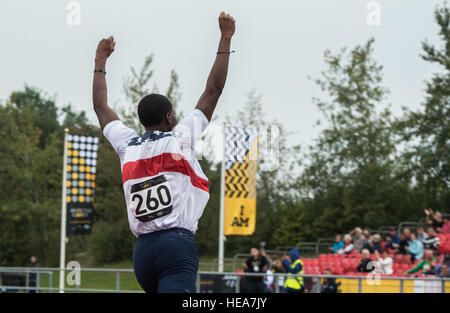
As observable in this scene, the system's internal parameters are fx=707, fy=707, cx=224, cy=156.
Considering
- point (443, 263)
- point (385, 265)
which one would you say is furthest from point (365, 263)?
point (443, 263)

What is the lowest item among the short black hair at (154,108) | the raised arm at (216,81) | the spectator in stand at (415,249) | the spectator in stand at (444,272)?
the spectator in stand at (444,272)

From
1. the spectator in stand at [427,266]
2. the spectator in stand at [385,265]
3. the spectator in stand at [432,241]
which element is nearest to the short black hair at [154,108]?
the spectator in stand at [427,266]

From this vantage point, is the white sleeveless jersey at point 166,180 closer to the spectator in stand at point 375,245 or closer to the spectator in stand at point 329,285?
the spectator in stand at point 329,285

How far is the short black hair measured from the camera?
4105 millimetres

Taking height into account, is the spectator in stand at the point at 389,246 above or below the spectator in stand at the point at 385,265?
above

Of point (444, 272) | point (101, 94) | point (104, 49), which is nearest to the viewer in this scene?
point (101, 94)

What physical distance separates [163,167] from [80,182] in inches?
712

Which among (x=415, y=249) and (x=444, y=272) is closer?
(x=444, y=272)

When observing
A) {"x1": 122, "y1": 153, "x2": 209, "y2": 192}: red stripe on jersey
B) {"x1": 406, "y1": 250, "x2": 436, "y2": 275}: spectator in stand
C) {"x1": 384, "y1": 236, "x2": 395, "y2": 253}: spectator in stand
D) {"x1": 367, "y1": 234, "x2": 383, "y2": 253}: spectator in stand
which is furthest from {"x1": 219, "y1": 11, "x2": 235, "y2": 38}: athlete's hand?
{"x1": 384, "y1": 236, "x2": 395, "y2": 253}: spectator in stand

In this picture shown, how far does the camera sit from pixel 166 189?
392 cm

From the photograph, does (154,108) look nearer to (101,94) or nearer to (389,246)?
(101,94)

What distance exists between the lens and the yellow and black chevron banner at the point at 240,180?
19250 mm

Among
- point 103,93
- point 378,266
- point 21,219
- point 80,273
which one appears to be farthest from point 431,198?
point 103,93

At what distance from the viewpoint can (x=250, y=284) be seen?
1395cm
